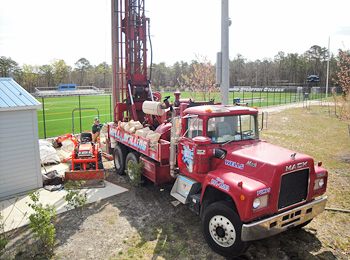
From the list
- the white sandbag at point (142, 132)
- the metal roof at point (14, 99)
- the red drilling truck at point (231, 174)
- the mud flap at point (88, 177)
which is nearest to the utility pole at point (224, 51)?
the red drilling truck at point (231, 174)

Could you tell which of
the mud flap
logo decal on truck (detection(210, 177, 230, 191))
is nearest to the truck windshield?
logo decal on truck (detection(210, 177, 230, 191))

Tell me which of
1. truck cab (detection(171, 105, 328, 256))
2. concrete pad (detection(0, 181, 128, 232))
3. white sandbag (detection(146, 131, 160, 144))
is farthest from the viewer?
white sandbag (detection(146, 131, 160, 144))

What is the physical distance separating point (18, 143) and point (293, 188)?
7.55m

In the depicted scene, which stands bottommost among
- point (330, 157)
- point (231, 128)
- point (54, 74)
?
point (330, 157)

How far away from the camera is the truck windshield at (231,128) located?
5930mm

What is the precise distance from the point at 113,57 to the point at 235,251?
28.5 feet

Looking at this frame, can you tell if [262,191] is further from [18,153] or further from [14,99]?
[14,99]

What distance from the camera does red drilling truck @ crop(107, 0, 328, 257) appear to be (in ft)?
15.3

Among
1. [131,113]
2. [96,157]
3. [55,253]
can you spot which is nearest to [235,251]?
[55,253]

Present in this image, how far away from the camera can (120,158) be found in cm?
979

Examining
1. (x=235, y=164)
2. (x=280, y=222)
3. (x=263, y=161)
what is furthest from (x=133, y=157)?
(x=280, y=222)

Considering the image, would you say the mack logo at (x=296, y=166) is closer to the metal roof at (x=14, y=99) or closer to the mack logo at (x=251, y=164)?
the mack logo at (x=251, y=164)

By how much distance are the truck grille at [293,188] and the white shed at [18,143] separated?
7.15 m

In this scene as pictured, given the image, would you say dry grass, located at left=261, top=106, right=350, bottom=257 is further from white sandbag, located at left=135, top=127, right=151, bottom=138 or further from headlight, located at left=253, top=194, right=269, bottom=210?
white sandbag, located at left=135, top=127, right=151, bottom=138
